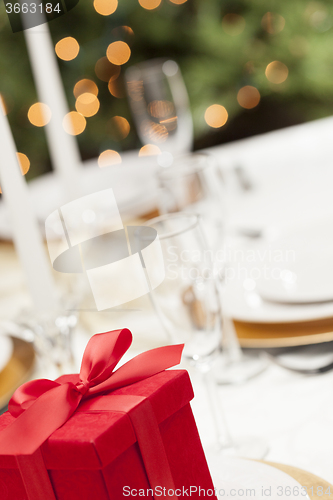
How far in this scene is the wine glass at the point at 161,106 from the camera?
104 cm

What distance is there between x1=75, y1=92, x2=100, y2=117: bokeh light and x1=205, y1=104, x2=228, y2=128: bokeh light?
0.51 meters

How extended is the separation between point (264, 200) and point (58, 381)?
2.40ft

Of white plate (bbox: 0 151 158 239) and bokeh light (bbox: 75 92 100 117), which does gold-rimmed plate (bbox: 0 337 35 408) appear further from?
bokeh light (bbox: 75 92 100 117)

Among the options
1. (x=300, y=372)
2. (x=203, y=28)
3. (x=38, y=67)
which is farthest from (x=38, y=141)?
(x=300, y=372)

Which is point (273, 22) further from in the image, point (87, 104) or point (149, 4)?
point (87, 104)

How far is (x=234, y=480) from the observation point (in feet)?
1.30

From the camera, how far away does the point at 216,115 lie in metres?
2.47

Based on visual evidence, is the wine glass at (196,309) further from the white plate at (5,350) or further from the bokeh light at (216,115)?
the bokeh light at (216,115)

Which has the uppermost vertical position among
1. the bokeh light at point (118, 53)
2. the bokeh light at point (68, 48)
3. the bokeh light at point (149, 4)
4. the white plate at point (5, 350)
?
the bokeh light at point (149, 4)

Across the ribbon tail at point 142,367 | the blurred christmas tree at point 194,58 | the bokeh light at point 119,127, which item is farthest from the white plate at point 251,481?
the bokeh light at point 119,127

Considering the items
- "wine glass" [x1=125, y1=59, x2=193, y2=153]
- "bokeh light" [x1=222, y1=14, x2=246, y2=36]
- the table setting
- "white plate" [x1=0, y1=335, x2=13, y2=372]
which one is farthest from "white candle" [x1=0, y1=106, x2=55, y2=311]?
"bokeh light" [x1=222, y1=14, x2=246, y2=36]

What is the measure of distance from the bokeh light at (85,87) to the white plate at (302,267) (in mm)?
1738

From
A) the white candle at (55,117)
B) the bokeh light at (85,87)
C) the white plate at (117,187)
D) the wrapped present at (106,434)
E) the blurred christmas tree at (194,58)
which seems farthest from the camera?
the bokeh light at (85,87)

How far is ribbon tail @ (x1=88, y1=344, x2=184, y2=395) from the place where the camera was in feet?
1.17
